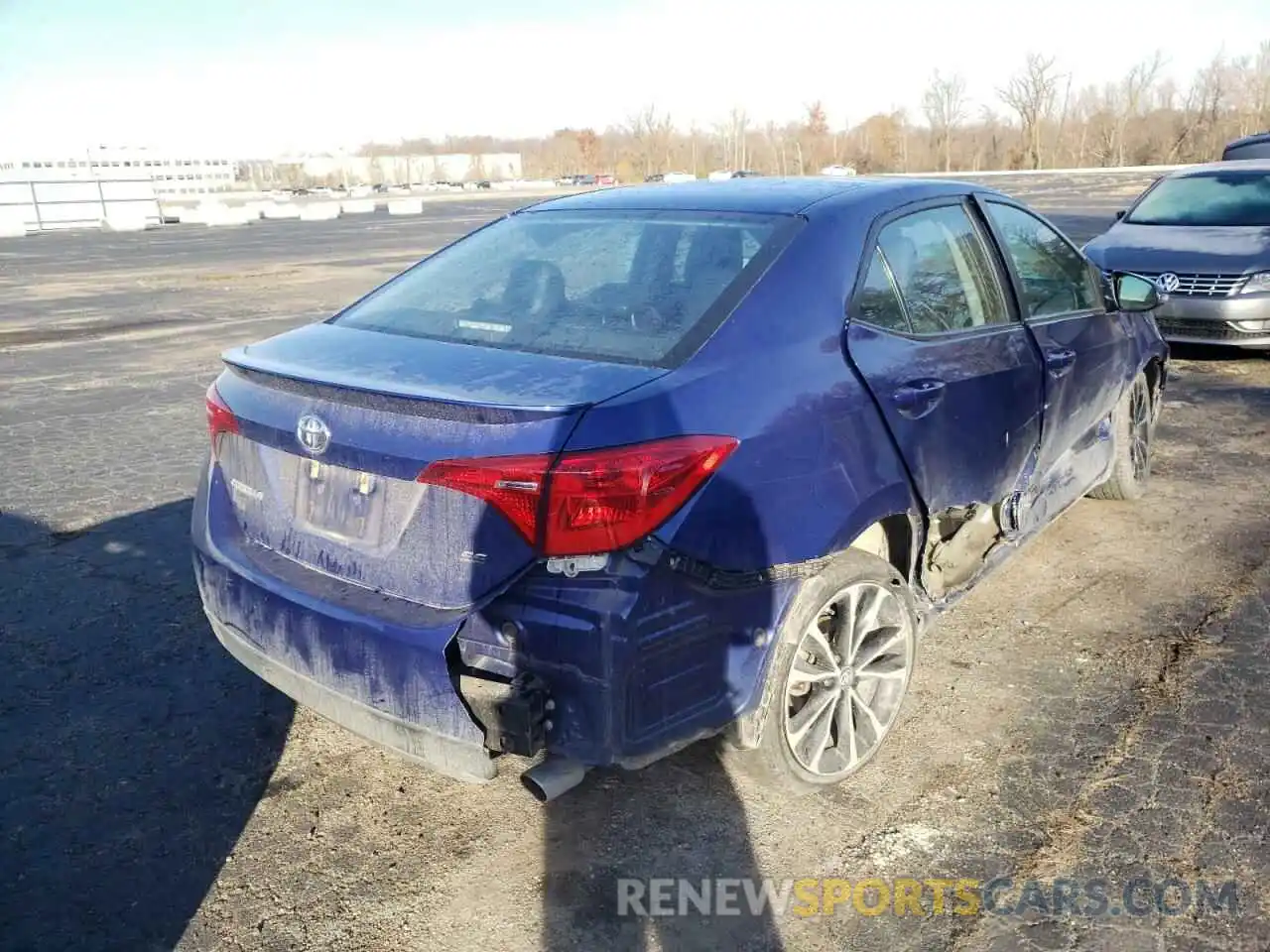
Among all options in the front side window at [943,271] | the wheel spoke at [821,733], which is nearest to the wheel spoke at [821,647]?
the wheel spoke at [821,733]

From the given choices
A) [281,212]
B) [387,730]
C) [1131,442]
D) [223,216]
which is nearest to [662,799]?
[387,730]

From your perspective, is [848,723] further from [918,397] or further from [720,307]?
[720,307]

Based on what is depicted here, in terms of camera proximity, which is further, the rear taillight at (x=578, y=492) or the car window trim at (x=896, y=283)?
the car window trim at (x=896, y=283)

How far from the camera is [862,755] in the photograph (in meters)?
3.15

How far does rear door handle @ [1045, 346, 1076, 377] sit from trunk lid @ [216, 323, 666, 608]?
209 cm

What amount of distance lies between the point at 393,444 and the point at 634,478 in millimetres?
597

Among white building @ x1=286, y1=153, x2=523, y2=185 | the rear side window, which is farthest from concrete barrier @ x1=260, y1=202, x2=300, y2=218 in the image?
white building @ x1=286, y1=153, x2=523, y2=185

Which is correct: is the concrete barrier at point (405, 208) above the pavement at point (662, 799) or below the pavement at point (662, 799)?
below

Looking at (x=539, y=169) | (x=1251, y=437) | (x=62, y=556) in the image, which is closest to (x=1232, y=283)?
(x=1251, y=437)

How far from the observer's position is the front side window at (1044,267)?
3.98 m

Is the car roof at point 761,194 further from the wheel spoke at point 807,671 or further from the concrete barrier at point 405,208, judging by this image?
the concrete barrier at point 405,208

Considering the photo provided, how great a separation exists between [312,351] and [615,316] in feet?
2.91

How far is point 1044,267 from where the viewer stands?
13.9 feet

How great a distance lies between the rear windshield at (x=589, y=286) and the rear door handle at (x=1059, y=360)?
146 cm
